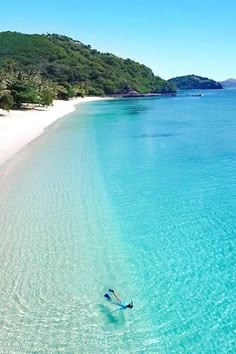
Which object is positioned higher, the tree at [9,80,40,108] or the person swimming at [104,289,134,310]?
the tree at [9,80,40,108]

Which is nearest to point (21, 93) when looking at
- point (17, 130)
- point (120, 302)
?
point (17, 130)

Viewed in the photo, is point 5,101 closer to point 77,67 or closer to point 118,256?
point 118,256

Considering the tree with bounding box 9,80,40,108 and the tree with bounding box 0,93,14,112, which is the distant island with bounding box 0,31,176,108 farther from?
the tree with bounding box 0,93,14,112

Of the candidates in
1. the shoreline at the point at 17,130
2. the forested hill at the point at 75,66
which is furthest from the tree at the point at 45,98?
the forested hill at the point at 75,66

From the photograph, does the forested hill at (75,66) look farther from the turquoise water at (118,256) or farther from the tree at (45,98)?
the turquoise water at (118,256)

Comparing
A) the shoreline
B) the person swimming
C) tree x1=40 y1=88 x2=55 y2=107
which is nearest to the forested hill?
tree x1=40 y1=88 x2=55 y2=107

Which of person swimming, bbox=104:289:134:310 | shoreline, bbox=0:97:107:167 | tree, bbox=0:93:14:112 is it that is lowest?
shoreline, bbox=0:97:107:167

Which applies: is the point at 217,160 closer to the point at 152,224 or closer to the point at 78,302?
the point at 152,224

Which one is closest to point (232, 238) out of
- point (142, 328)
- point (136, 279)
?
point (136, 279)
